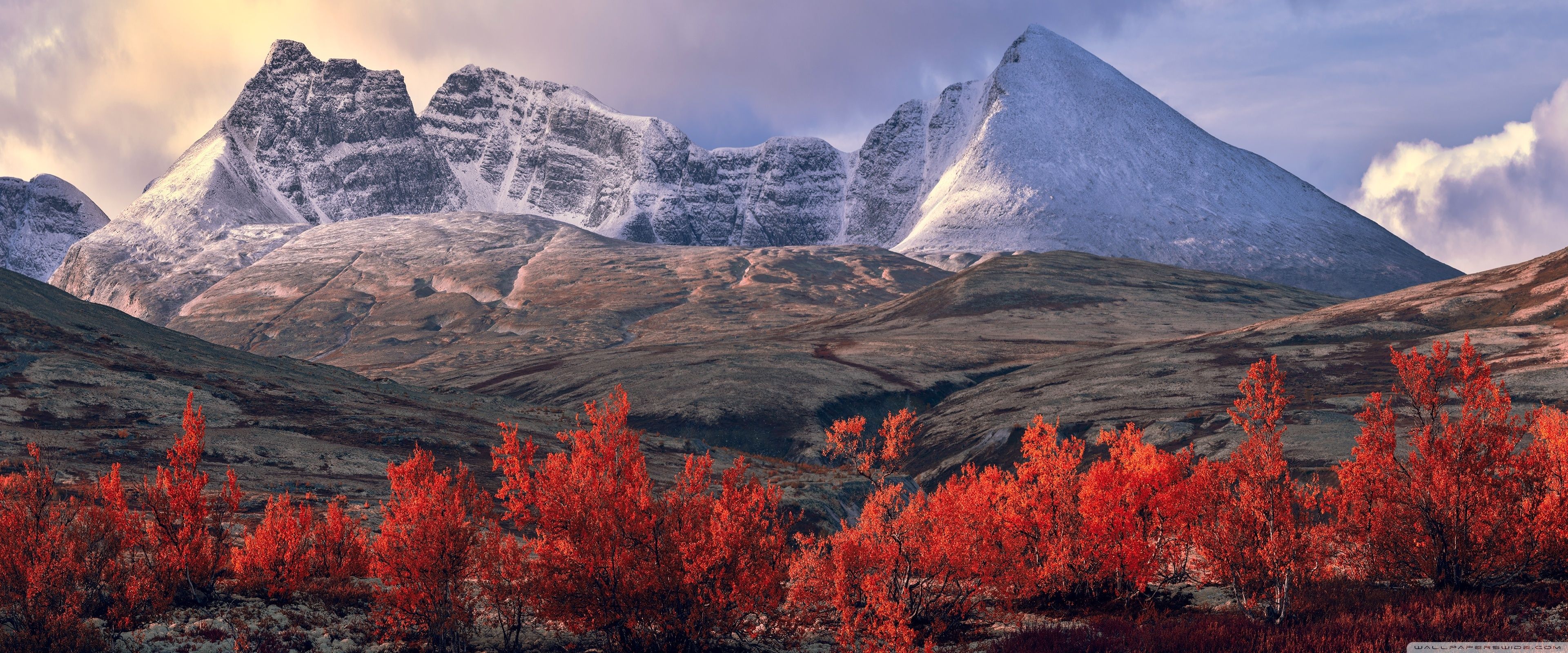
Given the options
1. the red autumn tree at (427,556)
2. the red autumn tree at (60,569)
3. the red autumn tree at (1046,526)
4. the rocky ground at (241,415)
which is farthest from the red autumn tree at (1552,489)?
the red autumn tree at (60,569)

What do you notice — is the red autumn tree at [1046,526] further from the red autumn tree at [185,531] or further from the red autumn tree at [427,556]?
the red autumn tree at [185,531]

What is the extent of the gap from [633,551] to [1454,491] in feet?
59.3

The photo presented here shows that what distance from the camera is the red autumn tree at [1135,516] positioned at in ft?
69.7

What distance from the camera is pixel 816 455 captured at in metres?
85.6

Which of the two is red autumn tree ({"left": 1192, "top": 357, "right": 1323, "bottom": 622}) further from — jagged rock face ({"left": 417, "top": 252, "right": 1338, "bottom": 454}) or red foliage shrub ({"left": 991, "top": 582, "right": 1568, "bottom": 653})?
jagged rock face ({"left": 417, "top": 252, "right": 1338, "bottom": 454})

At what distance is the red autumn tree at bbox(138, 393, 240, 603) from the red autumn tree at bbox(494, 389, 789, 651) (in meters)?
6.84

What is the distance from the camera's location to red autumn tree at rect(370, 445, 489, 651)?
1731 centimetres

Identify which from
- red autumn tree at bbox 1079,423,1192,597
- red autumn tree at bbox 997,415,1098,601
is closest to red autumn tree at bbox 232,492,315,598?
red autumn tree at bbox 997,415,1098,601

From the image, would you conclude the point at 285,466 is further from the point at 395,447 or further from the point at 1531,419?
the point at 1531,419

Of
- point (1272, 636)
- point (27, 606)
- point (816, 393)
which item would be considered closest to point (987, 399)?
point (816, 393)

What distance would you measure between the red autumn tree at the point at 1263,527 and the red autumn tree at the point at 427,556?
53.3 ft

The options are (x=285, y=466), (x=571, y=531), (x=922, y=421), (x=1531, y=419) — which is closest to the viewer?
(x=571, y=531)

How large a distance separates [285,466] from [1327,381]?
93.0m

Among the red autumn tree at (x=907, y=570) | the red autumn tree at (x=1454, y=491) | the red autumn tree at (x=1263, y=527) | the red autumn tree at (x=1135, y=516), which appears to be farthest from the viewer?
the red autumn tree at (x=1135, y=516)
